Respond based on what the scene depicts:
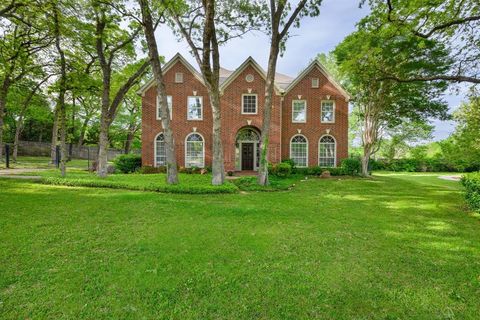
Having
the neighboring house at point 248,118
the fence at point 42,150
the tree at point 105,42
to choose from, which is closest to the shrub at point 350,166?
the neighboring house at point 248,118

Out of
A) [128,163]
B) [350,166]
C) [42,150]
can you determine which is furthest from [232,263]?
[42,150]

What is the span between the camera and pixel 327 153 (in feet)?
58.0

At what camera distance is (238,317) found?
2557 millimetres

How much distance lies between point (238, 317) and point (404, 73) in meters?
16.6

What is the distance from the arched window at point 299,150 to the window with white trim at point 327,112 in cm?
215

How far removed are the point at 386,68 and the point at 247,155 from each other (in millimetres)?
10216

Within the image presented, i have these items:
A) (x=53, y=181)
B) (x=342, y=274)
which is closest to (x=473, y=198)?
(x=342, y=274)

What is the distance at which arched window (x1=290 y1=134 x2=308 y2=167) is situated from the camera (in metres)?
17.7

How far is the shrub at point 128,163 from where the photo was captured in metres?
16.9

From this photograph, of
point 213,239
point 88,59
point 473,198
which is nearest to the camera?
point 213,239

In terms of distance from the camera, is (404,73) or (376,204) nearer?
(376,204)

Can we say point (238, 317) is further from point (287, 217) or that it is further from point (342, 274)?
point (287, 217)

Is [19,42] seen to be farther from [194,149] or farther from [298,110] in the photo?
[298,110]

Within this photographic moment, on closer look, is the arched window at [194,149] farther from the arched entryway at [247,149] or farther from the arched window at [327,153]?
the arched window at [327,153]
